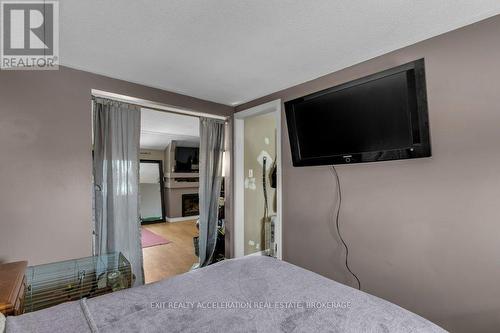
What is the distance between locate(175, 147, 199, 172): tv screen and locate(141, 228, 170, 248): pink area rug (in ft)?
5.91

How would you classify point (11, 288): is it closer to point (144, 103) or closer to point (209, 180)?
point (144, 103)

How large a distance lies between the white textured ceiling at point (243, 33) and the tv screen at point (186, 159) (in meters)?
3.96

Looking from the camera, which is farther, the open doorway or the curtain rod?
the open doorway

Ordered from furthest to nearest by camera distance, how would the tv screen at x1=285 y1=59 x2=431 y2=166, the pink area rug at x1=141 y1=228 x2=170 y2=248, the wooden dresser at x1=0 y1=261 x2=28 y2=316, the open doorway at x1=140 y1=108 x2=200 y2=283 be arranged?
the open doorway at x1=140 y1=108 x2=200 y2=283, the pink area rug at x1=141 y1=228 x2=170 y2=248, the tv screen at x1=285 y1=59 x2=431 y2=166, the wooden dresser at x1=0 y1=261 x2=28 y2=316

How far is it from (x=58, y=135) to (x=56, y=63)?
59cm

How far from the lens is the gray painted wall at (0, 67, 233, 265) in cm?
184

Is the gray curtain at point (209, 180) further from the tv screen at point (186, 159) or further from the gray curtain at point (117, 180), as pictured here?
the tv screen at point (186, 159)

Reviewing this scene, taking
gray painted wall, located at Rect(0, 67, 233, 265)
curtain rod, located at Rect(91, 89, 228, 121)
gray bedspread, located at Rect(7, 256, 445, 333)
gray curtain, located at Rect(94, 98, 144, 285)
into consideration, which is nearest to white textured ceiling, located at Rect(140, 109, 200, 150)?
curtain rod, located at Rect(91, 89, 228, 121)

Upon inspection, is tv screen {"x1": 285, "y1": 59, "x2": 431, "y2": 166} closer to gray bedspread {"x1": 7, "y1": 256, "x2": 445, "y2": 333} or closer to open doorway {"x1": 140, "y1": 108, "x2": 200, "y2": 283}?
gray bedspread {"x1": 7, "y1": 256, "x2": 445, "y2": 333}

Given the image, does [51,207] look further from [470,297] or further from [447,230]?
[470,297]

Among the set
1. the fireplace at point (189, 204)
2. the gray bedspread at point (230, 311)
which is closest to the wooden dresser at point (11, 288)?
the gray bedspread at point (230, 311)

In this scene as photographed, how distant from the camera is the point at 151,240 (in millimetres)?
4602

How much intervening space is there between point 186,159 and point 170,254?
9.92ft

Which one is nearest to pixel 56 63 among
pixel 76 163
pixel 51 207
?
pixel 76 163
